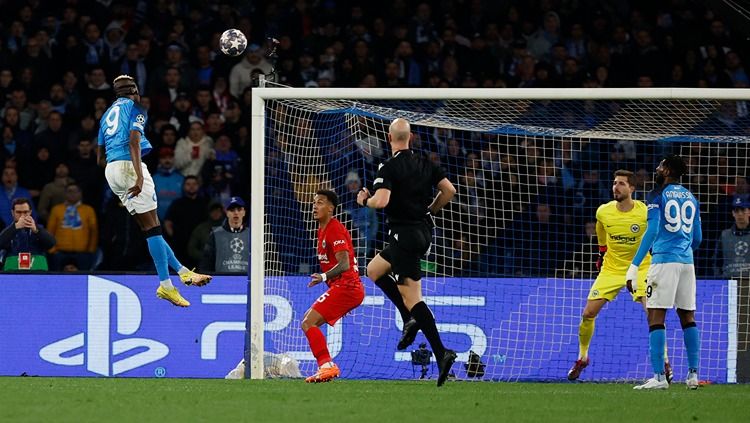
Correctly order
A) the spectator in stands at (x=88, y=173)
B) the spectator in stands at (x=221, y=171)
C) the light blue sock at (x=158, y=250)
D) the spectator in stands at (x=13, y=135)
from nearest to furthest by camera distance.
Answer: the light blue sock at (x=158, y=250)
the spectator in stands at (x=221, y=171)
the spectator in stands at (x=88, y=173)
the spectator in stands at (x=13, y=135)

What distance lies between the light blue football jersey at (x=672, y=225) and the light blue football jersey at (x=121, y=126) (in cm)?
452

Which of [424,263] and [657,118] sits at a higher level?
[657,118]

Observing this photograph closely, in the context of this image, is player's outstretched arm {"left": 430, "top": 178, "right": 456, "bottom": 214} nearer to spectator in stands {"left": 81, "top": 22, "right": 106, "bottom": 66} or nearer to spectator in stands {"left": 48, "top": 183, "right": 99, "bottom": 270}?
spectator in stands {"left": 48, "top": 183, "right": 99, "bottom": 270}

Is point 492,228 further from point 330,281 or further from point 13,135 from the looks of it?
point 13,135

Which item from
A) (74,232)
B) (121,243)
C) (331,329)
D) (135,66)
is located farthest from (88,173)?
(331,329)

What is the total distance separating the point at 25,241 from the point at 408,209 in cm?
559

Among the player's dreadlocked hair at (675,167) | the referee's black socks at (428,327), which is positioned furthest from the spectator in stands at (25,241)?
the player's dreadlocked hair at (675,167)

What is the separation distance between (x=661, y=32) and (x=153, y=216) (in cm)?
1025

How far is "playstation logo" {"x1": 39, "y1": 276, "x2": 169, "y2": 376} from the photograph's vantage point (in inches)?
572

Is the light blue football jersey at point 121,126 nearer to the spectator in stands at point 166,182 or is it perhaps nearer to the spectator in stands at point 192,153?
the spectator in stands at point 166,182

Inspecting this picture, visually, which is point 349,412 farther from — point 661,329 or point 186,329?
point 186,329

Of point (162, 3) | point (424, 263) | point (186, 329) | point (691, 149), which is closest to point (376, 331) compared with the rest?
point (424, 263)

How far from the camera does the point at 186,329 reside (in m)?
14.5

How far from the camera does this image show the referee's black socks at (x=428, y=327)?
11.4 metres
